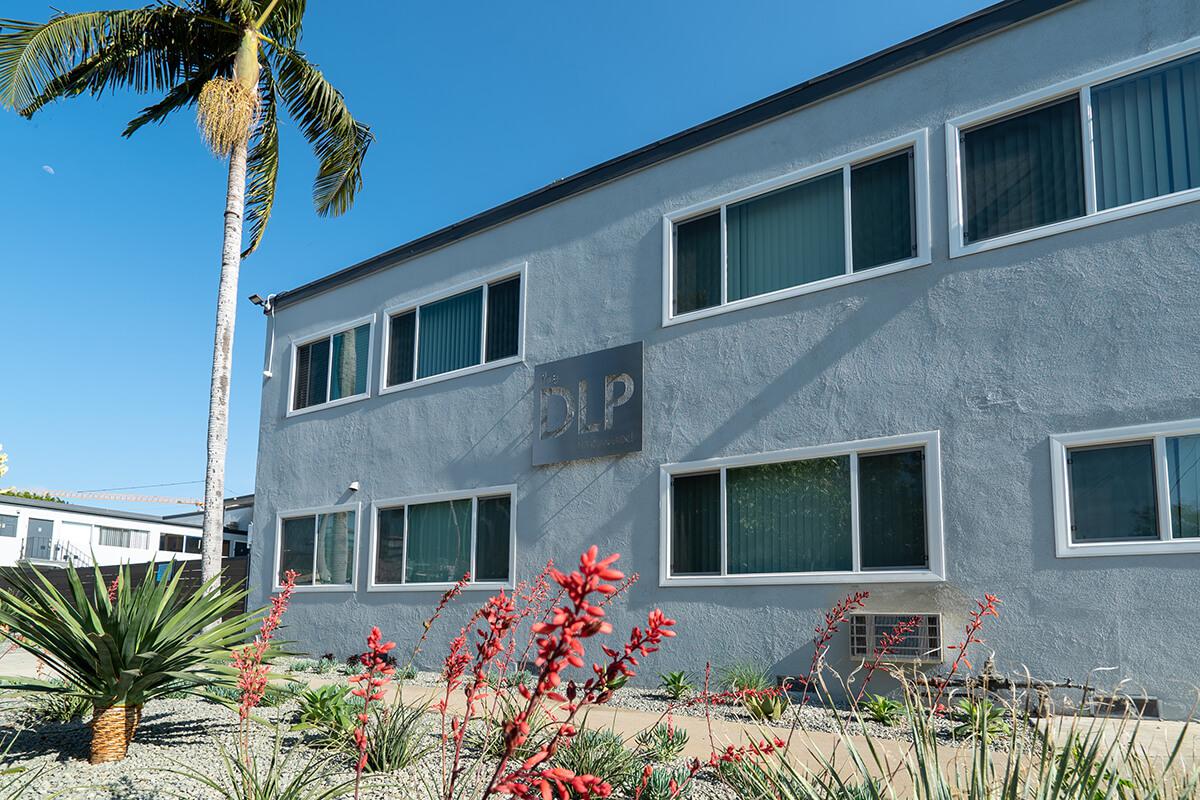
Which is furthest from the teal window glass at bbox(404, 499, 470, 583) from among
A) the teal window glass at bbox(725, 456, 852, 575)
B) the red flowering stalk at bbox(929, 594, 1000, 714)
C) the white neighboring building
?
the white neighboring building

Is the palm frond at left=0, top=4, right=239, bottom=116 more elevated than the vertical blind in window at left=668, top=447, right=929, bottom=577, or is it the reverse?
the palm frond at left=0, top=4, right=239, bottom=116

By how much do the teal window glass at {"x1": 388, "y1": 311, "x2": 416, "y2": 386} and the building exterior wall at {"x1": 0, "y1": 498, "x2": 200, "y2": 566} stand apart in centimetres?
1858

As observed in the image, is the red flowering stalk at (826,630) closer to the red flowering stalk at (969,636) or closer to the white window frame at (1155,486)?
the red flowering stalk at (969,636)

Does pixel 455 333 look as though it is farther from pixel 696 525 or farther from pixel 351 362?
pixel 696 525

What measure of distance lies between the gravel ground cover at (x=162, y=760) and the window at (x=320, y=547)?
799cm

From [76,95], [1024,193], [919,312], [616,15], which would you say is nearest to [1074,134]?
[1024,193]

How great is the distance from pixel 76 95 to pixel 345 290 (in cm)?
554

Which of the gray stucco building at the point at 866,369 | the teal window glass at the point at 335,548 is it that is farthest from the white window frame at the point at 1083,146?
the teal window glass at the point at 335,548

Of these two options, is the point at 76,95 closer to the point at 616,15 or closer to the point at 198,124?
the point at 198,124

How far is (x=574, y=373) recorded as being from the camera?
1292cm

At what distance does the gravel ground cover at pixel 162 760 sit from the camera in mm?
5340

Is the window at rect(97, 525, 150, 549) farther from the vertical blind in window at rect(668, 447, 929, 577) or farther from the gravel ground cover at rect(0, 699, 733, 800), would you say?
the gravel ground cover at rect(0, 699, 733, 800)

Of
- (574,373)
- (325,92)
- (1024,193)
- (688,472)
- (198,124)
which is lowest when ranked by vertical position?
(688,472)

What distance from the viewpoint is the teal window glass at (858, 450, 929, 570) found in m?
9.66
